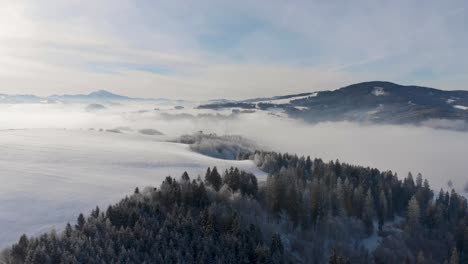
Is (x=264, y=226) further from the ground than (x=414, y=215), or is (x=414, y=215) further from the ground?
(x=264, y=226)

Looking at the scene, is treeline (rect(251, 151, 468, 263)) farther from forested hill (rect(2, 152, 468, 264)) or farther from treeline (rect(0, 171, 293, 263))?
treeline (rect(0, 171, 293, 263))

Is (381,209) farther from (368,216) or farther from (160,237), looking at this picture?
(160,237)

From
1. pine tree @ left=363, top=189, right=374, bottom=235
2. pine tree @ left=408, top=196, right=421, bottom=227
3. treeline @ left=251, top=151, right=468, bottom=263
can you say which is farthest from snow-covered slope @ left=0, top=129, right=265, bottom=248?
pine tree @ left=408, top=196, right=421, bottom=227

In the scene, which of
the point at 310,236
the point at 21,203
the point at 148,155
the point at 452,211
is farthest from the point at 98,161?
the point at 452,211

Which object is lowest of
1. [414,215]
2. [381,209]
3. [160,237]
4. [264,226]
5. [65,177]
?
[414,215]

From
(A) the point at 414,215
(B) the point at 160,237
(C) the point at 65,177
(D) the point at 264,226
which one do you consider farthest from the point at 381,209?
(C) the point at 65,177

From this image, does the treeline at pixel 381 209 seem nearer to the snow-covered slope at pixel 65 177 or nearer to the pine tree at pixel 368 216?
the pine tree at pixel 368 216
